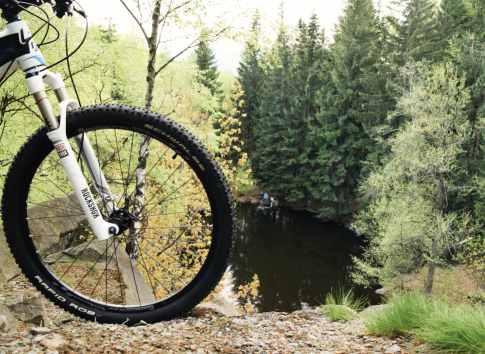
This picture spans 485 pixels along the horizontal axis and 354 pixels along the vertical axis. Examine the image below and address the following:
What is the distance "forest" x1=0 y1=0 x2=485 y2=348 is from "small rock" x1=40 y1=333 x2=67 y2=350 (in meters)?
4.23

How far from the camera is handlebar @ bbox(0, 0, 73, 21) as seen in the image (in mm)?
2135

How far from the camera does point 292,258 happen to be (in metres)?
26.8

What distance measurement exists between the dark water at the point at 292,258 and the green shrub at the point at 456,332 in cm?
1706

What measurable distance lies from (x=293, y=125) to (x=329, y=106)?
18.0ft

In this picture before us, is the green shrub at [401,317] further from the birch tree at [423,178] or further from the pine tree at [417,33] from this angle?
the pine tree at [417,33]

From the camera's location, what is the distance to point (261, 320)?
198 inches

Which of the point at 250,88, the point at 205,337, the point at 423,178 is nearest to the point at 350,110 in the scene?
the point at 423,178

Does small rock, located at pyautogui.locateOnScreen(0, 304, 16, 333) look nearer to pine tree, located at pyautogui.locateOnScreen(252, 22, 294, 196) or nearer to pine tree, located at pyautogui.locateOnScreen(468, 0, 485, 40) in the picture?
pine tree, located at pyautogui.locateOnScreen(468, 0, 485, 40)

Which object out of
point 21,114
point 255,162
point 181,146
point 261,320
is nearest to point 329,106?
point 255,162

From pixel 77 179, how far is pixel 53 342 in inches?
57.6

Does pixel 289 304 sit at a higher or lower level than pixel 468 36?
lower

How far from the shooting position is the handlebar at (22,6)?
213cm

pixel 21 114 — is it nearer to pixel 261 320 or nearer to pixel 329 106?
pixel 261 320

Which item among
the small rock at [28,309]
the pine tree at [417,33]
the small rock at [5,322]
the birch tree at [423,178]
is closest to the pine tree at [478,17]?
the pine tree at [417,33]
